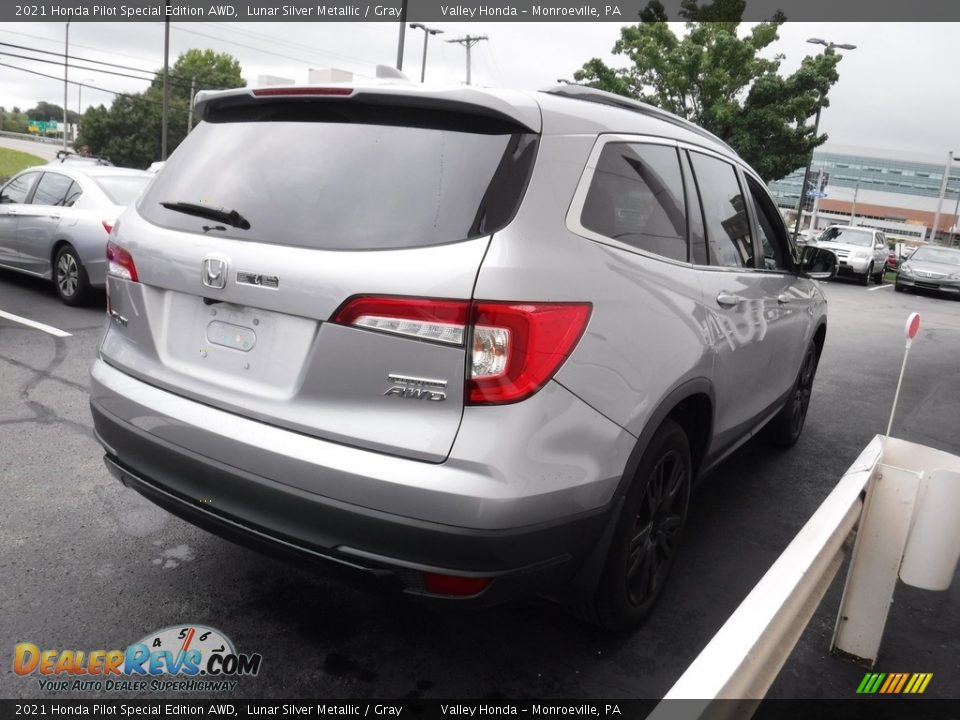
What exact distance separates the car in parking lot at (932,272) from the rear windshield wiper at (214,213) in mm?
22527

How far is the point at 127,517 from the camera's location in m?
3.56

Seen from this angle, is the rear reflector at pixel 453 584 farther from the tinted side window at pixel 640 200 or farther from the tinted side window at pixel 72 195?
the tinted side window at pixel 72 195

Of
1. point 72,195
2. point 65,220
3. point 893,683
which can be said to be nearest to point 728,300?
point 893,683

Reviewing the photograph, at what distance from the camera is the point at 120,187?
8.55m

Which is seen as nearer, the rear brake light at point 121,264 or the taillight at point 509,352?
the taillight at point 509,352

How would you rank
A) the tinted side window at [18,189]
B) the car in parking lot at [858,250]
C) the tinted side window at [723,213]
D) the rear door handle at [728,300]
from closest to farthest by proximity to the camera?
1. the rear door handle at [728,300]
2. the tinted side window at [723,213]
3. the tinted side window at [18,189]
4. the car in parking lot at [858,250]

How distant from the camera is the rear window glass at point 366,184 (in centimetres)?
217

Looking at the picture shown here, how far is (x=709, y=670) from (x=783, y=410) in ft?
13.2

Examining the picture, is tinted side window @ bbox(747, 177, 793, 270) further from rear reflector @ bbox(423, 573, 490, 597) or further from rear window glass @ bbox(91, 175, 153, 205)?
rear window glass @ bbox(91, 175, 153, 205)

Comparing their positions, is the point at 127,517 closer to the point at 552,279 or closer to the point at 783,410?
the point at 552,279

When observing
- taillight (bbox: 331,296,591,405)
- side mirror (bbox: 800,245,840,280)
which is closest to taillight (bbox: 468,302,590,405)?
taillight (bbox: 331,296,591,405)

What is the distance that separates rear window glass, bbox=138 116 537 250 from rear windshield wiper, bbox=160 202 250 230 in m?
0.01

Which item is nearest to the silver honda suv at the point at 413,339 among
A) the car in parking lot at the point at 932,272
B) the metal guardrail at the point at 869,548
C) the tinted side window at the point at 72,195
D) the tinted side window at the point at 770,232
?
the metal guardrail at the point at 869,548

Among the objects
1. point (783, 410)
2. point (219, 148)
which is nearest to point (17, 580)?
point (219, 148)
